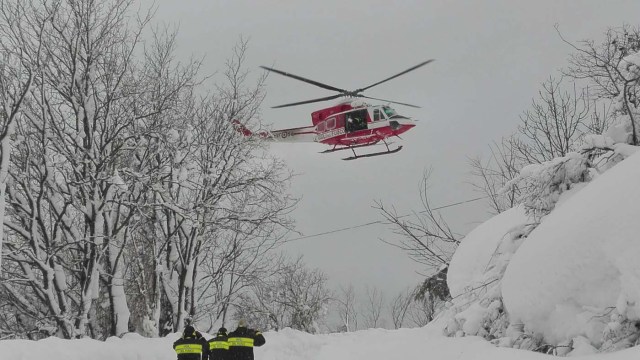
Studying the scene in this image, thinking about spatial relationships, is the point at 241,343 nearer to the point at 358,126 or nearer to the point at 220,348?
the point at 220,348

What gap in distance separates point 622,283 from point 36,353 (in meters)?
7.90

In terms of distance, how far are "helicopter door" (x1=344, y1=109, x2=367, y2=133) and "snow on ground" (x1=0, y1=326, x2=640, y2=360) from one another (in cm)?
931

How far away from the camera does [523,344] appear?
6371 millimetres

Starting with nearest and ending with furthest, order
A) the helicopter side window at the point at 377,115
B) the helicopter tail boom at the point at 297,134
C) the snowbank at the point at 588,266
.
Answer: the snowbank at the point at 588,266 < the helicopter side window at the point at 377,115 < the helicopter tail boom at the point at 297,134

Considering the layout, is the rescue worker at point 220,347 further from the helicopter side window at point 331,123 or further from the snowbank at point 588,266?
the helicopter side window at point 331,123

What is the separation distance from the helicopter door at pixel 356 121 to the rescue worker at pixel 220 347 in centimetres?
1312

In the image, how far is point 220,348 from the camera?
10156 millimetres

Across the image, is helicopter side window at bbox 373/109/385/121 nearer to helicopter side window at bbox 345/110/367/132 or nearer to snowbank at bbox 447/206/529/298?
helicopter side window at bbox 345/110/367/132

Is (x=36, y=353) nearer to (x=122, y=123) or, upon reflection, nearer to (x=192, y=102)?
(x=122, y=123)

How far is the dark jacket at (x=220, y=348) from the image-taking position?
10125 mm

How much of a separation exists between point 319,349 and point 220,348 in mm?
4138

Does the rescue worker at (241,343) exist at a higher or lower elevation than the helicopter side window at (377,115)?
Answer: lower

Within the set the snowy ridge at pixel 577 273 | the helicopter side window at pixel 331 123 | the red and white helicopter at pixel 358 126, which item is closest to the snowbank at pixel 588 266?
the snowy ridge at pixel 577 273

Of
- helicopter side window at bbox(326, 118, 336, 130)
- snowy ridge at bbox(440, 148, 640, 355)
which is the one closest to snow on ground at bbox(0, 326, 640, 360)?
snowy ridge at bbox(440, 148, 640, 355)
